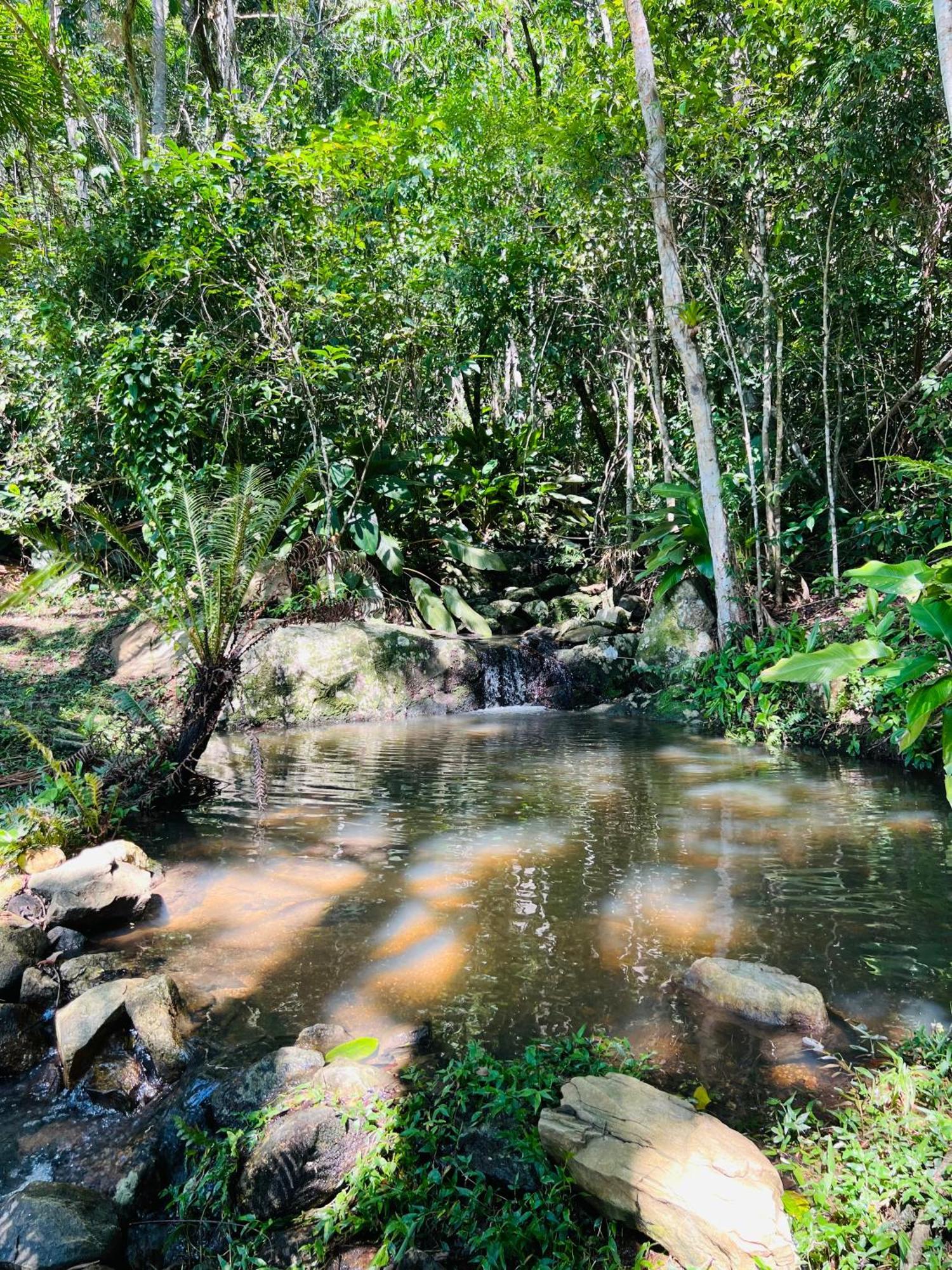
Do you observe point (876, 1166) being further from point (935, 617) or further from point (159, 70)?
point (159, 70)

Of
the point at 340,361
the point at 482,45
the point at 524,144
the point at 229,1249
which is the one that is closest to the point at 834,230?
the point at 524,144

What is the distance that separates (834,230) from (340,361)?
237 inches

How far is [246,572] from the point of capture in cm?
530

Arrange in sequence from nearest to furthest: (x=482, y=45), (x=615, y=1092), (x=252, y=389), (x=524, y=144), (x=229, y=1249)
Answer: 1. (x=229, y=1249)
2. (x=615, y=1092)
3. (x=252, y=389)
4. (x=524, y=144)
5. (x=482, y=45)

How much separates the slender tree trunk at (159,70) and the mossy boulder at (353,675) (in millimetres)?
9426

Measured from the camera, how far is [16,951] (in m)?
3.07

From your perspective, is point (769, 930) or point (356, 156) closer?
point (769, 930)

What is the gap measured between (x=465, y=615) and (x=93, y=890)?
7.71m

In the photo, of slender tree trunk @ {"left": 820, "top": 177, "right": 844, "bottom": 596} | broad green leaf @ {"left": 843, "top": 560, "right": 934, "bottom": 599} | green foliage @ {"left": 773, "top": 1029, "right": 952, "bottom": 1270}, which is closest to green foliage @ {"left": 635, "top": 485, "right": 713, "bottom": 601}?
slender tree trunk @ {"left": 820, "top": 177, "right": 844, "bottom": 596}

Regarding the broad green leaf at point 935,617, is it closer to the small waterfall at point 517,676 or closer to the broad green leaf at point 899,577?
the broad green leaf at point 899,577

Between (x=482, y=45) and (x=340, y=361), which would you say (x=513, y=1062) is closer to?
(x=340, y=361)

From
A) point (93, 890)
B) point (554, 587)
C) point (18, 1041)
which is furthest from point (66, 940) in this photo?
point (554, 587)

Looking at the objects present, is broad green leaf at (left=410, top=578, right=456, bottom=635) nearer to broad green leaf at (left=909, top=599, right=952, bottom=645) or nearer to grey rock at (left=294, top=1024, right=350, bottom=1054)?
broad green leaf at (left=909, top=599, right=952, bottom=645)

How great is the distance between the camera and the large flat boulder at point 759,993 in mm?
2600
